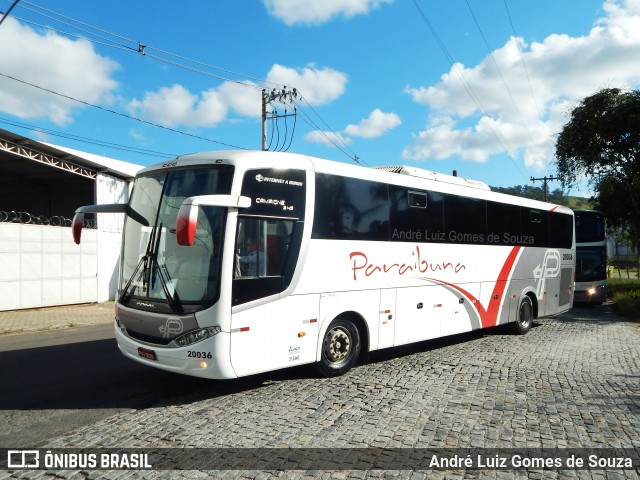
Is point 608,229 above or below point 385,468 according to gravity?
above

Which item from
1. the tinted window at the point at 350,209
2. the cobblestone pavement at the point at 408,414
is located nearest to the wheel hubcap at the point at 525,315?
the cobblestone pavement at the point at 408,414

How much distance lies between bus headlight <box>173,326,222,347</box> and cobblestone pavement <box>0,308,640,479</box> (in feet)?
2.61

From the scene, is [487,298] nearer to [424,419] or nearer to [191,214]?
[424,419]

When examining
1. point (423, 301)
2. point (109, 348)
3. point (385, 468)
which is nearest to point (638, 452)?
point (385, 468)

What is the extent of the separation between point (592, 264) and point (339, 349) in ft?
56.7

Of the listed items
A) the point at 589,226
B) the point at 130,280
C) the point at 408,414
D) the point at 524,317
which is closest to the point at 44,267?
the point at 130,280

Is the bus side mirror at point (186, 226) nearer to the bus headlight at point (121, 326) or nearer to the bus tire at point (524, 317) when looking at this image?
the bus headlight at point (121, 326)

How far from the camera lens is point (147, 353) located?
6.54 meters

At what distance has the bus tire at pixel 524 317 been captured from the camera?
12164 millimetres

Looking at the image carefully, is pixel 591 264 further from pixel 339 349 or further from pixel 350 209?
pixel 339 349

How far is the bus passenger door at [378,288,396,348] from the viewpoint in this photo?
8.27 meters

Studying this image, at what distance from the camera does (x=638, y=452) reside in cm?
466

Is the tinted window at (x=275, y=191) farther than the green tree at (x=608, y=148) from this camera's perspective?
No

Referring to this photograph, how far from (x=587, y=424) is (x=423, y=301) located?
3.99 meters
